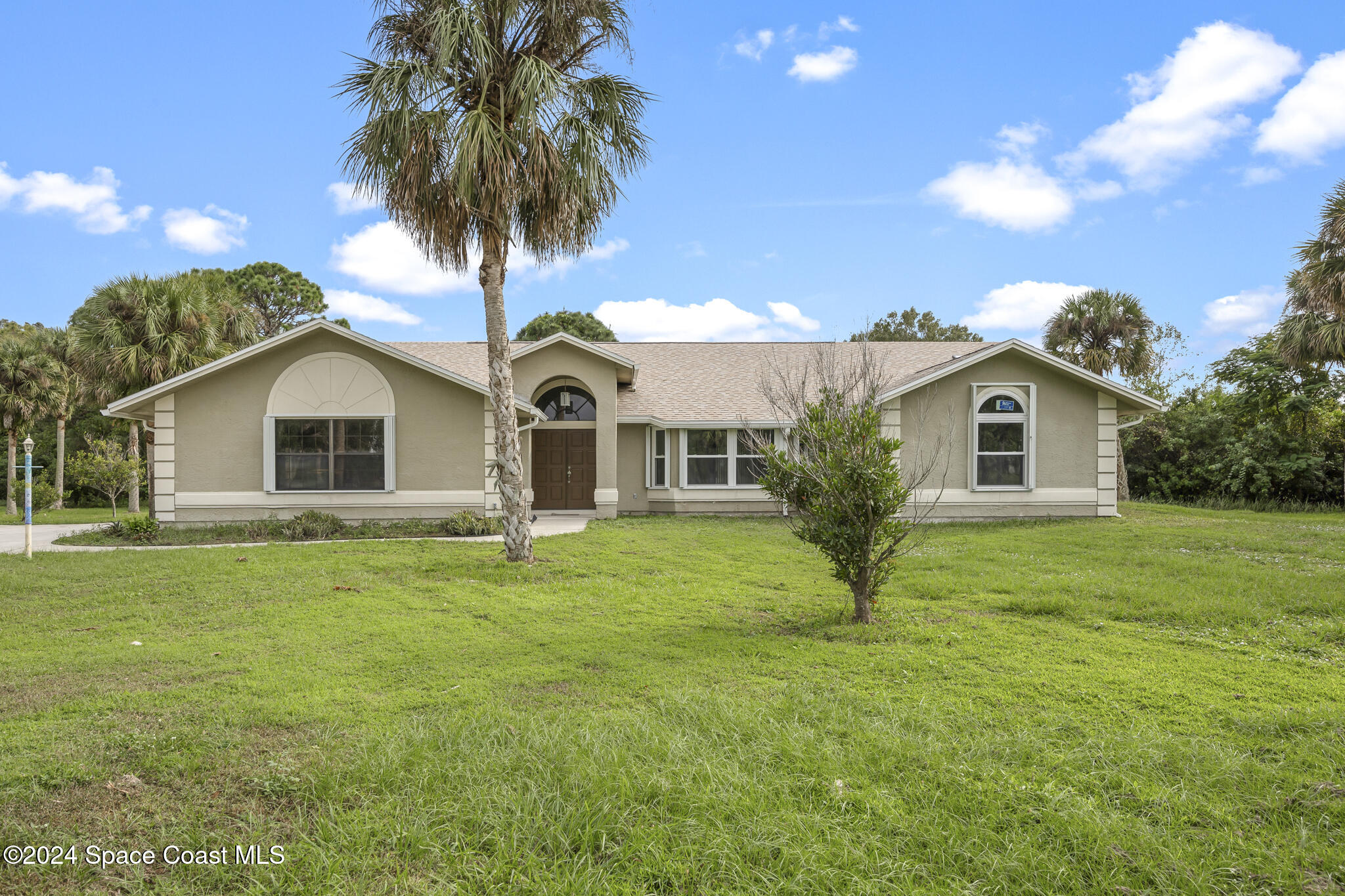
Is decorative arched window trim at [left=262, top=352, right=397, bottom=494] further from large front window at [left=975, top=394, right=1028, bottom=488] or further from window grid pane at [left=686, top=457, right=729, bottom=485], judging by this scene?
large front window at [left=975, top=394, right=1028, bottom=488]

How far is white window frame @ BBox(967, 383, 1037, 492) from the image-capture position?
1734 cm

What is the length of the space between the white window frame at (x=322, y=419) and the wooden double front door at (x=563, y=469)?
464 centimetres

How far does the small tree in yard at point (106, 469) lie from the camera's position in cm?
2209

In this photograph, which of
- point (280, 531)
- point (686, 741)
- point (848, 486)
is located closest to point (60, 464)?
point (280, 531)

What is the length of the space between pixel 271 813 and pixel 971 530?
1498 centimetres

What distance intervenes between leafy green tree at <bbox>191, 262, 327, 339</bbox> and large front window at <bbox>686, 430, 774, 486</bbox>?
1062 inches

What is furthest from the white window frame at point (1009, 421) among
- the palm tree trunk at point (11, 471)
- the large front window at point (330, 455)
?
the palm tree trunk at point (11, 471)

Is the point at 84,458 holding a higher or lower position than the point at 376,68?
lower

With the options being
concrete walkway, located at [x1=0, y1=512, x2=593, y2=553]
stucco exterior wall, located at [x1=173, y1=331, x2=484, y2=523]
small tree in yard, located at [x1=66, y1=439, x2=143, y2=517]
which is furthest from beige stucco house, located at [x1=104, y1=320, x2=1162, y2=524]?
small tree in yard, located at [x1=66, y1=439, x2=143, y2=517]

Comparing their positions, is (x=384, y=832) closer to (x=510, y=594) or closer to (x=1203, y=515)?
(x=510, y=594)

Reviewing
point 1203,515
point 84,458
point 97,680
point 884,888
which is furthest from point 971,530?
point 84,458

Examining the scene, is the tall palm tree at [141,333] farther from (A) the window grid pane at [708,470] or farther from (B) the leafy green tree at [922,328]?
(B) the leafy green tree at [922,328]

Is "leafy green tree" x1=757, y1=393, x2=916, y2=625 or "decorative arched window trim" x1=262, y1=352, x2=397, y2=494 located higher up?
"decorative arched window trim" x1=262, y1=352, x2=397, y2=494

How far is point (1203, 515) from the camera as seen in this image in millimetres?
17922
